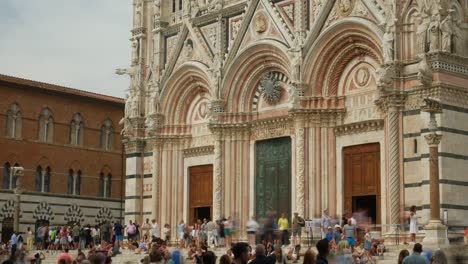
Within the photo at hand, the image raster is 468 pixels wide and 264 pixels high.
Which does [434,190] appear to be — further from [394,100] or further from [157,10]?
[157,10]

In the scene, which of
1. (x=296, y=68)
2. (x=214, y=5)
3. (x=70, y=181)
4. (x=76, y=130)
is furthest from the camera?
(x=76, y=130)

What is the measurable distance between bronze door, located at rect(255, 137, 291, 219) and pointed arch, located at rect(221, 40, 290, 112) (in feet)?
6.15

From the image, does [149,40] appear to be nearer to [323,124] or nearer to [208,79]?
[208,79]

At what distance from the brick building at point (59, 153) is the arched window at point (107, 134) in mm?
35

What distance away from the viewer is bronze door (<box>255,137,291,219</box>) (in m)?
32.4

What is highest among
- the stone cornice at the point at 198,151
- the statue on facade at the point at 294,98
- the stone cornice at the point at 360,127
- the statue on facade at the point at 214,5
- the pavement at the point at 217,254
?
the statue on facade at the point at 214,5

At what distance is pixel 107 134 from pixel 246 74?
60.9 feet

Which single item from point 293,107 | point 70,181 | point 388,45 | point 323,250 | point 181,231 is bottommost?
point 323,250

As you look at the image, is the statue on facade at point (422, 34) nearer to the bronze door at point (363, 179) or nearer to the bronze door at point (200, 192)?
the bronze door at point (363, 179)

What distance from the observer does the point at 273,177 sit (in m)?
33.0

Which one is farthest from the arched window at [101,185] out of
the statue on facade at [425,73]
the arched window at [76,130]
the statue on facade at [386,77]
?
the statue on facade at [425,73]

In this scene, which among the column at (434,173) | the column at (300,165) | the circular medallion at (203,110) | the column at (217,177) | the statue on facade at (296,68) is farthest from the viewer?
the circular medallion at (203,110)

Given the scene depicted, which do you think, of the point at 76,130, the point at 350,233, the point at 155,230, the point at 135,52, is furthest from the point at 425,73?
the point at 76,130

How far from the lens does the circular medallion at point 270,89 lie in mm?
33188
